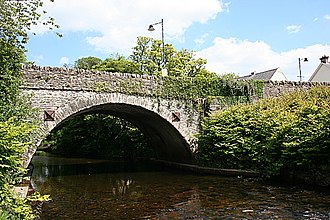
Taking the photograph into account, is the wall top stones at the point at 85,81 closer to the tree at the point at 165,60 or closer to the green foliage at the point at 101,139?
the green foliage at the point at 101,139

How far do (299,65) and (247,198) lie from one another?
31.5 meters

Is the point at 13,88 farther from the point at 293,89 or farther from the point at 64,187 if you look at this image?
the point at 293,89

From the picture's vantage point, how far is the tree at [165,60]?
30.6m

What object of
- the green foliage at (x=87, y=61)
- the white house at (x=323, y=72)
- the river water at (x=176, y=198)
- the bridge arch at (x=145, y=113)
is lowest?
the river water at (x=176, y=198)

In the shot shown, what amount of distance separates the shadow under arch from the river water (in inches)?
79.3

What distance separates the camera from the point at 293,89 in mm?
18156

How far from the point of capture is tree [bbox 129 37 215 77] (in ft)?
100

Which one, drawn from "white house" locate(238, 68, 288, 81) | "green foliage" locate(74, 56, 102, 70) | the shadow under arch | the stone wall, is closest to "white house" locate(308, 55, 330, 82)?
"white house" locate(238, 68, 288, 81)

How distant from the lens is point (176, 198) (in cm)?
996

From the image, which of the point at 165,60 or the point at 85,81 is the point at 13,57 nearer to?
A: the point at 85,81

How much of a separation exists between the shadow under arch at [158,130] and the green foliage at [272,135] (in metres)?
1.26

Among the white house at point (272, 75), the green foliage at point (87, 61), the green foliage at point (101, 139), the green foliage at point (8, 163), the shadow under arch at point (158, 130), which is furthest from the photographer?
the green foliage at point (87, 61)

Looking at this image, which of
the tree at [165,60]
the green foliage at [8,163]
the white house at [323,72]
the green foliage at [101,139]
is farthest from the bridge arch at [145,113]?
the white house at [323,72]

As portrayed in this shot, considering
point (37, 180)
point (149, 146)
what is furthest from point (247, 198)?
point (149, 146)
